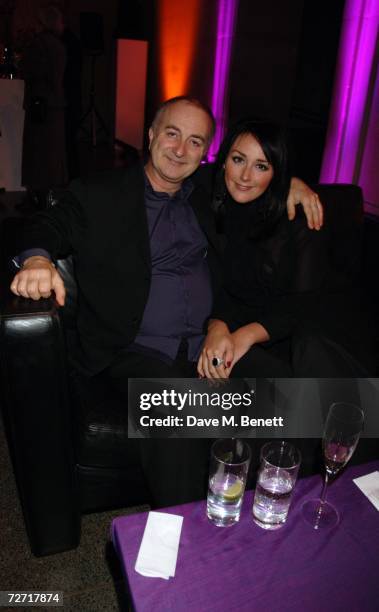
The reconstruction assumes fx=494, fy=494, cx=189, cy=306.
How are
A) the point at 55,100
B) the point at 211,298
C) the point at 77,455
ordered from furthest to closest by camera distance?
1. the point at 55,100
2. the point at 211,298
3. the point at 77,455

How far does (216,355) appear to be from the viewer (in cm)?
155

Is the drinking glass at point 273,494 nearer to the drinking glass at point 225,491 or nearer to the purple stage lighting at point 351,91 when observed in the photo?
the drinking glass at point 225,491

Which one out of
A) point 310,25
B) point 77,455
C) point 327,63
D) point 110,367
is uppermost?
point 310,25

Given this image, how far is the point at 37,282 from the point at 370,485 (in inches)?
A: 35.5

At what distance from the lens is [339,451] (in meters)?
0.95

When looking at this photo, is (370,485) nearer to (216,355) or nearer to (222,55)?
(216,355)

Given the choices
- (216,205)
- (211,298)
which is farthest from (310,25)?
(211,298)

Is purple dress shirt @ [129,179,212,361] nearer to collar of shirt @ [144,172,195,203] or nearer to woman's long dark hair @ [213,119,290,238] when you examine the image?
collar of shirt @ [144,172,195,203]

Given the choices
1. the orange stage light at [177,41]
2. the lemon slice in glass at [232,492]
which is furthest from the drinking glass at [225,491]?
the orange stage light at [177,41]

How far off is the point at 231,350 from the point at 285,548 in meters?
0.73

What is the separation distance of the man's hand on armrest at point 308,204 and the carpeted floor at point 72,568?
1241 mm

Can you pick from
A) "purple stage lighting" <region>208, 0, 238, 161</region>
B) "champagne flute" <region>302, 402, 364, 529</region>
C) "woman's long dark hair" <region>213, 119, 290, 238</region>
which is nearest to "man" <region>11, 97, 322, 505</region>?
"woman's long dark hair" <region>213, 119, 290, 238</region>

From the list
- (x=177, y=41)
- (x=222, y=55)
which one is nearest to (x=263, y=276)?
(x=222, y=55)

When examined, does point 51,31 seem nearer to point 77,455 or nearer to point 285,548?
point 77,455
